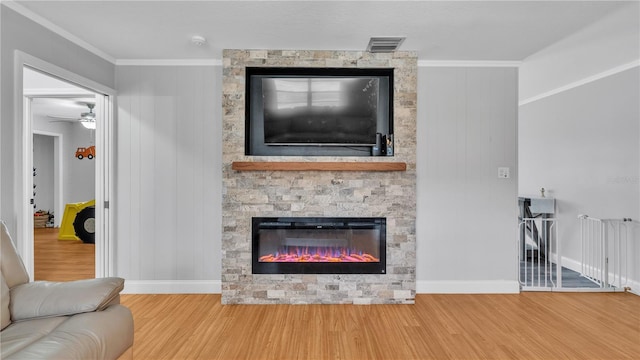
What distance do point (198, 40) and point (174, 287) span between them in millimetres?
2385

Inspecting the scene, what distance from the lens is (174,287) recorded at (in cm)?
344

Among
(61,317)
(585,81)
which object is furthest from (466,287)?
(61,317)

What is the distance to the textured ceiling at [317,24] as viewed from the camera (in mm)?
2352

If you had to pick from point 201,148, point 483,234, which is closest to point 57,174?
point 201,148

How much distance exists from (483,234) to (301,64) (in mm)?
2505

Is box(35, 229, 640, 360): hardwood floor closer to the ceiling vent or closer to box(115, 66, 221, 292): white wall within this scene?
box(115, 66, 221, 292): white wall

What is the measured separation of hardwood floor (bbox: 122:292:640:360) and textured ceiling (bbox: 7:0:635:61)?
93.5 inches

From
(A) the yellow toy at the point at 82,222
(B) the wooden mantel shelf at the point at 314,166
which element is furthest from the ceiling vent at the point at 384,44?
(A) the yellow toy at the point at 82,222

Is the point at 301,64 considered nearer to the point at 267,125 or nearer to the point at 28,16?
the point at 267,125

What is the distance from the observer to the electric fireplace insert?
323 centimetres

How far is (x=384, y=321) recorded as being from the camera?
9.24 feet

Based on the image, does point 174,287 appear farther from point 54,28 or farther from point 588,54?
point 588,54

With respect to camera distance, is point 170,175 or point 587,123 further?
point 587,123

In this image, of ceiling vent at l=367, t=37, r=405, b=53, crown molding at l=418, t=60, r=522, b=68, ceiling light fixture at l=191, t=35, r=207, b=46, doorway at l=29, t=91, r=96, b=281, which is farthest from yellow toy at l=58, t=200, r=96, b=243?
crown molding at l=418, t=60, r=522, b=68
